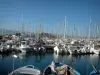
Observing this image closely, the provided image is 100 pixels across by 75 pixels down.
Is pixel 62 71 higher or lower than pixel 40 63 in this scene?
higher

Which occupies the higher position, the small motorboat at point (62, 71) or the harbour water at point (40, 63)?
the small motorboat at point (62, 71)

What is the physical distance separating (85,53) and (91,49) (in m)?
1.16

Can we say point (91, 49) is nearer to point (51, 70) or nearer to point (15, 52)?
point (15, 52)

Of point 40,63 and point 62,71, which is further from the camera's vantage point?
point 40,63

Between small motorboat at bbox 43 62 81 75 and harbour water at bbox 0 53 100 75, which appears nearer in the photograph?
small motorboat at bbox 43 62 81 75

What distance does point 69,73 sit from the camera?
7105 millimetres

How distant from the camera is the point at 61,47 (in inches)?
671

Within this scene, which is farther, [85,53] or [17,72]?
[85,53]

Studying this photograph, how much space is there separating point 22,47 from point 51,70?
8551mm

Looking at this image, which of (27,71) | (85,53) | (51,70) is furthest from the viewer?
(85,53)

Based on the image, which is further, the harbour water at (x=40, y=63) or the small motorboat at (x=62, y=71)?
the harbour water at (x=40, y=63)

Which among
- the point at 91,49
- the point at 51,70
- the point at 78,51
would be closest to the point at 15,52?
the point at 78,51

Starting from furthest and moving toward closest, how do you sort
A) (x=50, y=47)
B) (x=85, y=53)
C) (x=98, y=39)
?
(x=98, y=39)
(x=50, y=47)
(x=85, y=53)

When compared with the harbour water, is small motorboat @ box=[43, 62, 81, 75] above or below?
above
